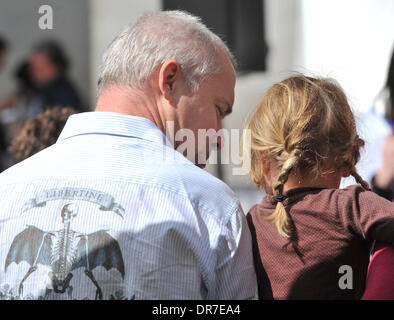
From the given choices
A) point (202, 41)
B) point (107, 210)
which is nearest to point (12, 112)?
point (202, 41)

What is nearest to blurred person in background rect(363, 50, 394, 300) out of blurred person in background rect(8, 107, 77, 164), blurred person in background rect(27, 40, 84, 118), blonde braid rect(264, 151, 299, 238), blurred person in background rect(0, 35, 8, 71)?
blonde braid rect(264, 151, 299, 238)

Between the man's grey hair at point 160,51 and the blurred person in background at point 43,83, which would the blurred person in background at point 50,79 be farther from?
the man's grey hair at point 160,51

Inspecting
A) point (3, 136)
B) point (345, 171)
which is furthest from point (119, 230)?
point (3, 136)

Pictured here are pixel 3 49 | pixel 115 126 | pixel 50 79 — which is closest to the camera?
pixel 115 126

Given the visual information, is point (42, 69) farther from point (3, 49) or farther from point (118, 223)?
point (118, 223)

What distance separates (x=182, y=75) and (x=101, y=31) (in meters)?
4.56

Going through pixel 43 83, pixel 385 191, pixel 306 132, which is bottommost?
pixel 385 191

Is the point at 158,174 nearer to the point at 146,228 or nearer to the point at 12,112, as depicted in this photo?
the point at 146,228

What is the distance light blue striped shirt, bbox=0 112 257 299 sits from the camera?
1.61 m

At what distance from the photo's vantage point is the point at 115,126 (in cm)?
184

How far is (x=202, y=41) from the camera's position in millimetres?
2080

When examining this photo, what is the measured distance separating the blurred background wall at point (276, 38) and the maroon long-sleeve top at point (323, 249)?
2.86 meters

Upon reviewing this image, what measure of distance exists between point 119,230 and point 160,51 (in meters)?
0.68
